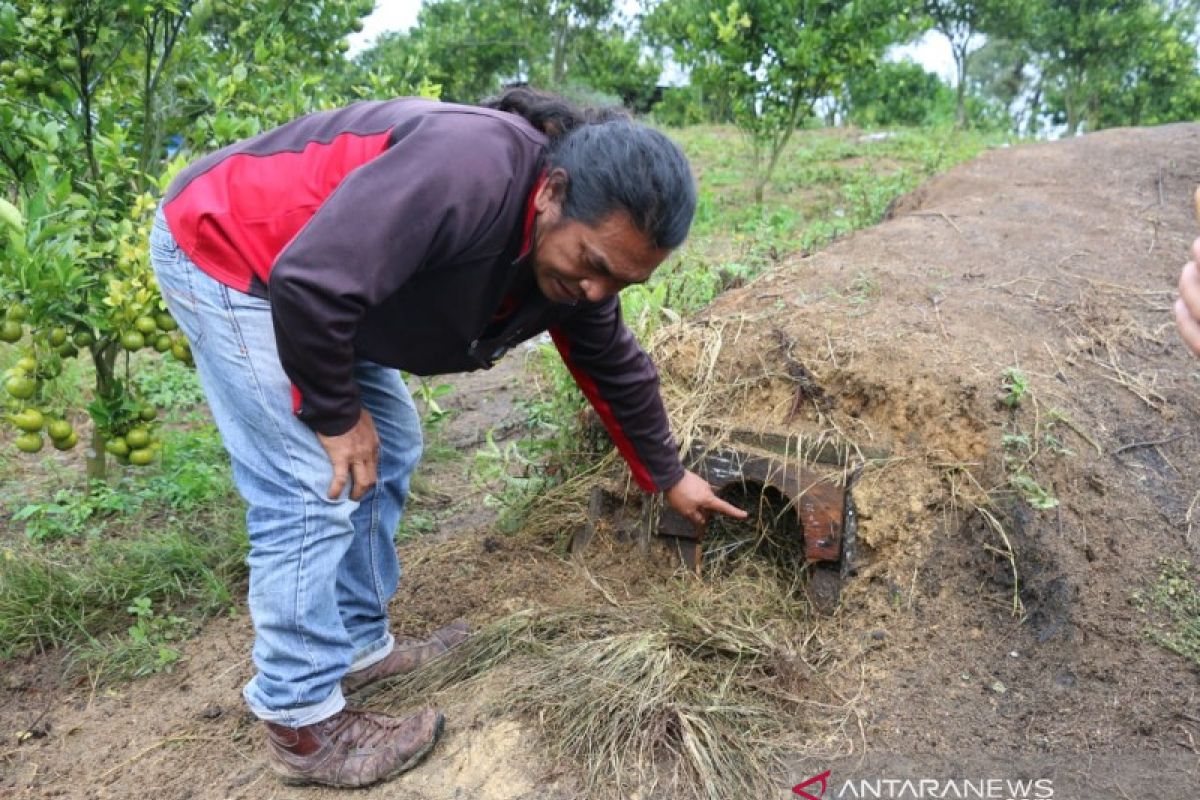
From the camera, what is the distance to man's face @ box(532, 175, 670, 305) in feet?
6.20

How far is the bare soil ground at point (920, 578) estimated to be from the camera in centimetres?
234

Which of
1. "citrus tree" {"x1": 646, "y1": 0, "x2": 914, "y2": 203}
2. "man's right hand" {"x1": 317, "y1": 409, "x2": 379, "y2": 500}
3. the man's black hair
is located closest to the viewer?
the man's black hair

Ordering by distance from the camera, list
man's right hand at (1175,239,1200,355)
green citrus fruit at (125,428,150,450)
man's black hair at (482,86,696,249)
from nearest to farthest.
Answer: man's right hand at (1175,239,1200,355) < man's black hair at (482,86,696,249) < green citrus fruit at (125,428,150,450)

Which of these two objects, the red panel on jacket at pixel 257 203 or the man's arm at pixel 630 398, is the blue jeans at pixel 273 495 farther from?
the man's arm at pixel 630 398

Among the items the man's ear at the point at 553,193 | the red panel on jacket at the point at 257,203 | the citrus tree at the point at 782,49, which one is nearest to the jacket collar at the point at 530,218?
the man's ear at the point at 553,193

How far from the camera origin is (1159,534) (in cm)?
269

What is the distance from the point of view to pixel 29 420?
2.99 metres

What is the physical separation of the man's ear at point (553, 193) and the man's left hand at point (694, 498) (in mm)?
1073

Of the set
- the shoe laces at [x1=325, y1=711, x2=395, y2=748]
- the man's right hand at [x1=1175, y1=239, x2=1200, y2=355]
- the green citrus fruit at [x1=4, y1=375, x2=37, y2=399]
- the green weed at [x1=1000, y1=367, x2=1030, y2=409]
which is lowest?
the shoe laces at [x1=325, y1=711, x2=395, y2=748]

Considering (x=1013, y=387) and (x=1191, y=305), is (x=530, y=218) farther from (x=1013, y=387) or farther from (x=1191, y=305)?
(x=1013, y=387)

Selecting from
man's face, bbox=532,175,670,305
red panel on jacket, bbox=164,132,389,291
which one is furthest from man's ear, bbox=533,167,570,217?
red panel on jacket, bbox=164,132,389,291

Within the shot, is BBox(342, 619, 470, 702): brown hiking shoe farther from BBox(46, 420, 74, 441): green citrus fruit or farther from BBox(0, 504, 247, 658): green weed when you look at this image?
BBox(46, 420, 74, 441): green citrus fruit

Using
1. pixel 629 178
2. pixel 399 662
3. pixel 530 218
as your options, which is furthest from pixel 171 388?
pixel 629 178

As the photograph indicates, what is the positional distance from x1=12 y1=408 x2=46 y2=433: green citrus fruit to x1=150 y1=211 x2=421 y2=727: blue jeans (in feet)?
3.78
